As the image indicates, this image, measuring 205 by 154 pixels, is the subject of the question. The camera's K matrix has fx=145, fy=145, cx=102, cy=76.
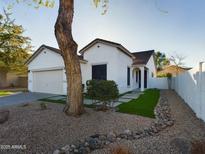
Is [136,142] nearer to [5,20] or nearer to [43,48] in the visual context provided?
[43,48]

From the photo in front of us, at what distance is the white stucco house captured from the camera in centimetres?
1416

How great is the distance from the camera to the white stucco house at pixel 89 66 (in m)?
14.2

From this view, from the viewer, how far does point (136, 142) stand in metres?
4.36

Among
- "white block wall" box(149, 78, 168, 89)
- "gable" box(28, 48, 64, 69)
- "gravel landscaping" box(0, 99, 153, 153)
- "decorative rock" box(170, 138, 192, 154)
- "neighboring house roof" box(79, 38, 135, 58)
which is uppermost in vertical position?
"neighboring house roof" box(79, 38, 135, 58)

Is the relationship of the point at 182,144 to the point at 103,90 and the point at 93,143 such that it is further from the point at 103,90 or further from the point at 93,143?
the point at 103,90

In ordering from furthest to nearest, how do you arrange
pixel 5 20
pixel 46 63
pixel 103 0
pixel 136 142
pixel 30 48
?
pixel 30 48
pixel 5 20
pixel 46 63
pixel 103 0
pixel 136 142

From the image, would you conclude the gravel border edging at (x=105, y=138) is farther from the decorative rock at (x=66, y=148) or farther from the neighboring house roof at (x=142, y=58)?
the neighboring house roof at (x=142, y=58)

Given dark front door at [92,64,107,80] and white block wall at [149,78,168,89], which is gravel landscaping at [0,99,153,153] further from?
white block wall at [149,78,168,89]

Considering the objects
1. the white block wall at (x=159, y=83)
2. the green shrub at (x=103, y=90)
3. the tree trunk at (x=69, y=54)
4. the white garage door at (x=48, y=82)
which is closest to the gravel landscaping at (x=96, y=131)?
the tree trunk at (x=69, y=54)

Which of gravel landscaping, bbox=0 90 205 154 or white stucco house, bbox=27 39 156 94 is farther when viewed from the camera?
white stucco house, bbox=27 39 156 94

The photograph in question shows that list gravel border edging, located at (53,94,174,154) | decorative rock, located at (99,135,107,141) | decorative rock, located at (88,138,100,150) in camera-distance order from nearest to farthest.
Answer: gravel border edging, located at (53,94,174,154), decorative rock, located at (88,138,100,150), decorative rock, located at (99,135,107,141)

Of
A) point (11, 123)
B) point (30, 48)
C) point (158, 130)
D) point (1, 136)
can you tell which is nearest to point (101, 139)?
point (158, 130)

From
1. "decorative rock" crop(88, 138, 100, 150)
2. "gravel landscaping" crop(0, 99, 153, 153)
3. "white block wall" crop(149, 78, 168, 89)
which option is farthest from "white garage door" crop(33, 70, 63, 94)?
"white block wall" crop(149, 78, 168, 89)

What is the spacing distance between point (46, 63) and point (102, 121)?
12.2 m
